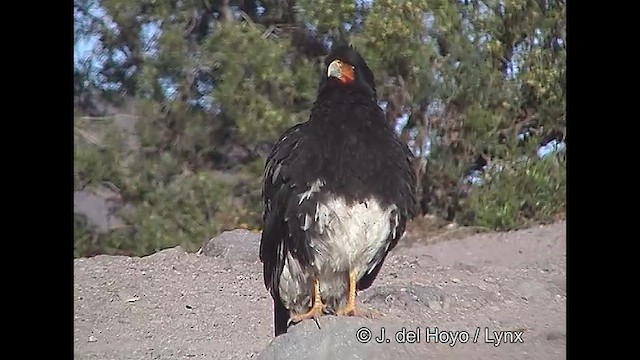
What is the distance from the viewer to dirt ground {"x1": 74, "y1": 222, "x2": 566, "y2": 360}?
11.9ft

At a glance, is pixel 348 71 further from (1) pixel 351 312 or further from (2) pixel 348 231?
(1) pixel 351 312

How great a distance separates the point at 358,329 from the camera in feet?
11.9

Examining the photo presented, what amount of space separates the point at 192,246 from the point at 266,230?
23 centimetres

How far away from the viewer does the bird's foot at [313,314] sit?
363 centimetres

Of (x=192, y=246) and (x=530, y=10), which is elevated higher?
(x=530, y=10)

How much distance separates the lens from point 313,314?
11.9 feet

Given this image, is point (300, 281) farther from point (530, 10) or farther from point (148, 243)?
point (530, 10)

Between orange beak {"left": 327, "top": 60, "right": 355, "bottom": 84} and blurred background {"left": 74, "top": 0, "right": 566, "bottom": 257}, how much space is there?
0.06 meters

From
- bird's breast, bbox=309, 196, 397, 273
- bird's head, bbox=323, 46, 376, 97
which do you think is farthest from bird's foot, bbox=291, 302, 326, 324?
bird's head, bbox=323, 46, 376, 97
